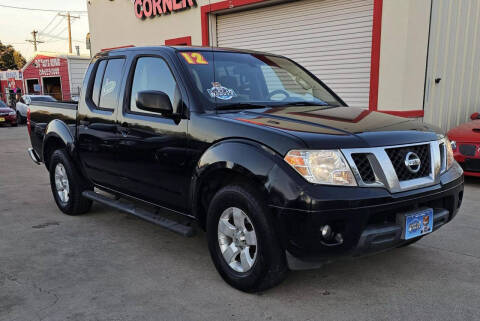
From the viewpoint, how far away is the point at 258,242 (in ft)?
9.20

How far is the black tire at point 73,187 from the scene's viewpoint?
4875mm

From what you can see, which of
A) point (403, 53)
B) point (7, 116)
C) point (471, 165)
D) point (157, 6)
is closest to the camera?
point (471, 165)

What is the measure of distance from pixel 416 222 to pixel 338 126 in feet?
2.66

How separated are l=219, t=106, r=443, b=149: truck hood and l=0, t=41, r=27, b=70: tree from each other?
218 ft

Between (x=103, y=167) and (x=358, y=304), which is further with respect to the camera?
(x=103, y=167)

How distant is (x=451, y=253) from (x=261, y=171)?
2.16 metres

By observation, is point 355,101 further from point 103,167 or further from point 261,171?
point 261,171

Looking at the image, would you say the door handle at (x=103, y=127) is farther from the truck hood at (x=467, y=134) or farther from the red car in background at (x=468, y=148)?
the truck hood at (x=467, y=134)

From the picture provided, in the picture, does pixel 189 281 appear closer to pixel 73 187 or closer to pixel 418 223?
pixel 418 223

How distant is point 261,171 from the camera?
8.93ft

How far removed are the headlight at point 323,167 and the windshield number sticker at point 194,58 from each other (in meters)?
1.47

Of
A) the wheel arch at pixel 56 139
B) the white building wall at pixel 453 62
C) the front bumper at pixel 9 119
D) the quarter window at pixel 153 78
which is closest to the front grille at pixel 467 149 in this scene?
the white building wall at pixel 453 62

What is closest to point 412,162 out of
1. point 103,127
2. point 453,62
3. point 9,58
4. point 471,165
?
point 103,127

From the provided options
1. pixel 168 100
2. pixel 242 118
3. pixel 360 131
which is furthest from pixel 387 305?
pixel 168 100
